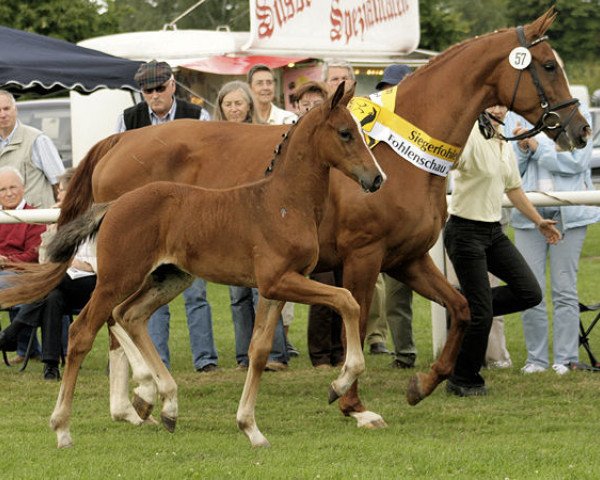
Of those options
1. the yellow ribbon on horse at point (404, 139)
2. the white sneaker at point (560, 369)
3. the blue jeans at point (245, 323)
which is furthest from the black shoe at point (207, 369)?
the yellow ribbon on horse at point (404, 139)

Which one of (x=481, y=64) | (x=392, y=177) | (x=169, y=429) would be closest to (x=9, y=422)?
(x=169, y=429)

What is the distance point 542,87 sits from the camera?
26.7 feet

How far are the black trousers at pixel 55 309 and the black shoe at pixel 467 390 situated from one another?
309 cm

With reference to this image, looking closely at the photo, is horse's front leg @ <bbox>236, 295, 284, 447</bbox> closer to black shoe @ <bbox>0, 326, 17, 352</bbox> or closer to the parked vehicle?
black shoe @ <bbox>0, 326, 17, 352</bbox>

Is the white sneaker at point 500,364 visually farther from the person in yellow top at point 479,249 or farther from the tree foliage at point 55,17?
the tree foliage at point 55,17

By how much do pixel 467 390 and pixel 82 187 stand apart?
294cm

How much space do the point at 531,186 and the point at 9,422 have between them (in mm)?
4370

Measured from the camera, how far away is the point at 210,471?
20.9ft

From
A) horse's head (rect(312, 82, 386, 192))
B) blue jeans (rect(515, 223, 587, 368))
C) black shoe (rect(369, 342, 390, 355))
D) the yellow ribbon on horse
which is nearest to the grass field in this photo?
blue jeans (rect(515, 223, 587, 368))

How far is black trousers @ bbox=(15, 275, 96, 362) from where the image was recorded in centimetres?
1018

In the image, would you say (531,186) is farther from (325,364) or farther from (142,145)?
(142,145)

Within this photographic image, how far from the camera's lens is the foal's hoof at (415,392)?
8211 millimetres

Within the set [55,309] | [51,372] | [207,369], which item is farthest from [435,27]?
[51,372]

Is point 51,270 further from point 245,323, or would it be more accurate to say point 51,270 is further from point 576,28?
point 576,28
